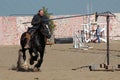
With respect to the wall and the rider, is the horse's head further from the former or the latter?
the wall

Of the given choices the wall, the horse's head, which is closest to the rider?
the horse's head

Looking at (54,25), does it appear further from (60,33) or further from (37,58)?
(37,58)

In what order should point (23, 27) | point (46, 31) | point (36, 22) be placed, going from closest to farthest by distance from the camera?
point (46, 31) < point (36, 22) < point (23, 27)

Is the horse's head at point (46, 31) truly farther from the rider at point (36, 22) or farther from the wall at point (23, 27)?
the wall at point (23, 27)

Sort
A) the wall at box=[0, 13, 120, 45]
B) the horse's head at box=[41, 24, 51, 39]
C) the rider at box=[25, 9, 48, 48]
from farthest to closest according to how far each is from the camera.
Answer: the wall at box=[0, 13, 120, 45] → the rider at box=[25, 9, 48, 48] → the horse's head at box=[41, 24, 51, 39]

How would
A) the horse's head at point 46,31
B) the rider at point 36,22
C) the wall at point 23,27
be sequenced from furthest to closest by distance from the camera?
the wall at point 23,27
the rider at point 36,22
the horse's head at point 46,31

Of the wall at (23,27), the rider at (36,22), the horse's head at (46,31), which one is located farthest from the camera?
the wall at (23,27)

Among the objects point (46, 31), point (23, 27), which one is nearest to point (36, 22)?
point (46, 31)

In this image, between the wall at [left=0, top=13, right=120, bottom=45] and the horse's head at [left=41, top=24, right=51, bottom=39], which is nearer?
the horse's head at [left=41, top=24, right=51, bottom=39]

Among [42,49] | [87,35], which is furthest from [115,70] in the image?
[87,35]

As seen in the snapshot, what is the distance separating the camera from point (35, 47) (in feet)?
52.4

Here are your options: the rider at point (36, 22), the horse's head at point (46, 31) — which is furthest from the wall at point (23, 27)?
the horse's head at point (46, 31)

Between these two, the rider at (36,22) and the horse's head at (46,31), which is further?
the rider at (36,22)

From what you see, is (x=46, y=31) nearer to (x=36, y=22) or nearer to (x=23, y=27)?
(x=36, y=22)
